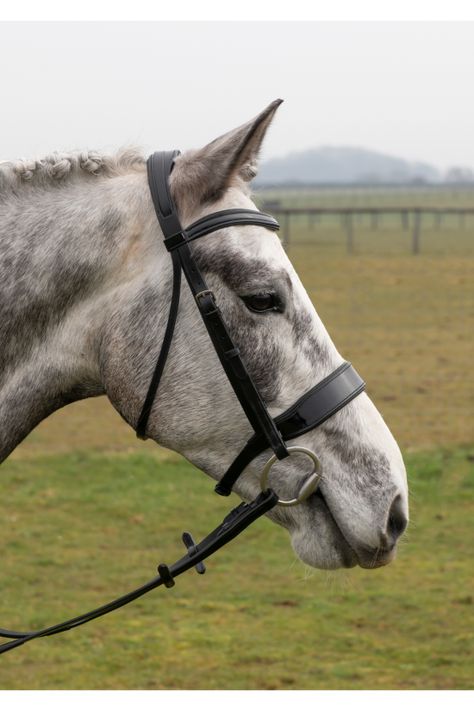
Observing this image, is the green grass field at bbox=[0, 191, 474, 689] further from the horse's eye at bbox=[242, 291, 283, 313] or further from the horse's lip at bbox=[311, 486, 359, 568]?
the horse's eye at bbox=[242, 291, 283, 313]

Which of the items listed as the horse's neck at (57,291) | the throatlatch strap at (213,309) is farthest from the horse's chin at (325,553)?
the horse's neck at (57,291)

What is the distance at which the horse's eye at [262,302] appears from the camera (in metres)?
2.68

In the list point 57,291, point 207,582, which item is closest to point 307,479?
point 57,291

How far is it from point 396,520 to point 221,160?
48.4 inches

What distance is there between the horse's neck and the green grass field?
107 cm

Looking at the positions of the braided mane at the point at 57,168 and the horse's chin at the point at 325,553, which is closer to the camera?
the horse's chin at the point at 325,553

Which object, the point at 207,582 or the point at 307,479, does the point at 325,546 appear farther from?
the point at 207,582

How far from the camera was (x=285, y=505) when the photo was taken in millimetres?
2748

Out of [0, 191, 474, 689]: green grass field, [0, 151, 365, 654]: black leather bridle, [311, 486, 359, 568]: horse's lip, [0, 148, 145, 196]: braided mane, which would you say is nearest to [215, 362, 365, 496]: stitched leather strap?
[0, 151, 365, 654]: black leather bridle

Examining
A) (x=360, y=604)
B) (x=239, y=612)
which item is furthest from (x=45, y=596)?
(x=360, y=604)

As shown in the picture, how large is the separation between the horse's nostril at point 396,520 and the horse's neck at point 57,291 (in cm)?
104

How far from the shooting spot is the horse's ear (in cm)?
270

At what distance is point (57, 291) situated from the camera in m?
2.87

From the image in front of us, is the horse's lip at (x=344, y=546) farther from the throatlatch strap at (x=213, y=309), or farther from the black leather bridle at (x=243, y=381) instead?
the throatlatch strap at (x=213, y=309)
